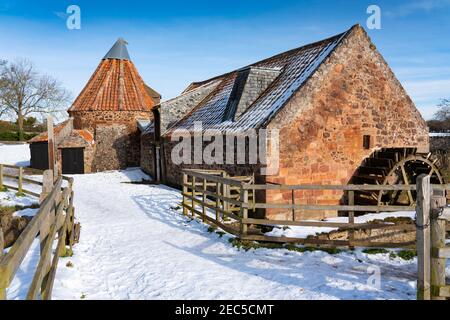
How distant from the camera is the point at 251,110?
526 inches

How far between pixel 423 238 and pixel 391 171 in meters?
7.40

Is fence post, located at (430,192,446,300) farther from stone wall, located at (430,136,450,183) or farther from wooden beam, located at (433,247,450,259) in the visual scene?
stone wall, located at (430,136,450,183)

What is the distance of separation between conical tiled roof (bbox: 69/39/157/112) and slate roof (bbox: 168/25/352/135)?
28.2ft

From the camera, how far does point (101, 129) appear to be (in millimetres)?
24469

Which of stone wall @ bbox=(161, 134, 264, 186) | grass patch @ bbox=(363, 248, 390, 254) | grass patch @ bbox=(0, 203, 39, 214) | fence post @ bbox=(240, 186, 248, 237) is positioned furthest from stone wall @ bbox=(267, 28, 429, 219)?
grass patch @ bbox=(0, 203, 39, 214)

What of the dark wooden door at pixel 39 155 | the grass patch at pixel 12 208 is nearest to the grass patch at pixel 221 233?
the grass patch at pixel 12 208

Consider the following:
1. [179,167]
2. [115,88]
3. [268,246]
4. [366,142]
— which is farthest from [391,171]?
[115,88]

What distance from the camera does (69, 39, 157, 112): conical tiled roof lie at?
24.9 meters

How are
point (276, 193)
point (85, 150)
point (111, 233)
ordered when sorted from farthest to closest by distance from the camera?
point (85, 150)
point (276, 193)
point (111, 233)

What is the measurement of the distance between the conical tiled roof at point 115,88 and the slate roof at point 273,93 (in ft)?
28.2
